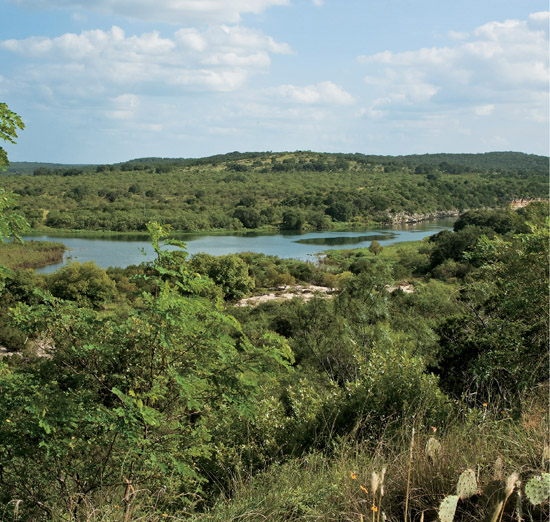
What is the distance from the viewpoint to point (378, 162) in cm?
16612

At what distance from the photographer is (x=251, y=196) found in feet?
330

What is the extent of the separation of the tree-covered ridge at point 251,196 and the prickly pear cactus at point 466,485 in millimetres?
63174

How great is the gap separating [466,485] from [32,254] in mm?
51719

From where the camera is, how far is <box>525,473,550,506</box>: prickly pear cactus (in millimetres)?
1977

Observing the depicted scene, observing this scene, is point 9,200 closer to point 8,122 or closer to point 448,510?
point 8,122

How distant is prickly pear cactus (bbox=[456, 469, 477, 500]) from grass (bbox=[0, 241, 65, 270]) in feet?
151

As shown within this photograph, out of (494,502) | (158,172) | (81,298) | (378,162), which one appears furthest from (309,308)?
(378,162)

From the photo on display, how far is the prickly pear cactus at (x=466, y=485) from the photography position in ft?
7.07

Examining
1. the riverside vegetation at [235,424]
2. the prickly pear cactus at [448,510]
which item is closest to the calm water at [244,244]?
the riverside vegetation at [235,424]

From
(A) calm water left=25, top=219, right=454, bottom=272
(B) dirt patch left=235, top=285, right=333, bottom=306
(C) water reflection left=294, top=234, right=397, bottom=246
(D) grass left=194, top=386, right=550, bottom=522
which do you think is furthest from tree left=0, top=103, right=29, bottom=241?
(C) water reflection left=294, top=234, right=397, bottom=246

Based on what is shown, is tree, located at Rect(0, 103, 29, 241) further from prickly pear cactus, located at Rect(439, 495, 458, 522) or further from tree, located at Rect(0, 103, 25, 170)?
prickly pear cactus, located at Rect(439, 495, 458, 522)

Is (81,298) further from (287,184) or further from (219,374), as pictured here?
(287,184)

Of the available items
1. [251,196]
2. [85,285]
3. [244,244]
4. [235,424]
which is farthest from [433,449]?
[251,196]

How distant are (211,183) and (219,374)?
11824cm
